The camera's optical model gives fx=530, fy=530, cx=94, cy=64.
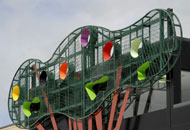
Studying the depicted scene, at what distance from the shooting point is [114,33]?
32531mm

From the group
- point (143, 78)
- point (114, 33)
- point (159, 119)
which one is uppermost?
point (114, 33)

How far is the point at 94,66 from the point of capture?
33781 mm

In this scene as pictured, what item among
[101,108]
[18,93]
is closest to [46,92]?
[18,93]

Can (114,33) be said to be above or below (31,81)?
above

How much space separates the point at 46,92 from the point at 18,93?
12.4ft

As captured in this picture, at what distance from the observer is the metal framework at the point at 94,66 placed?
93.2 ft

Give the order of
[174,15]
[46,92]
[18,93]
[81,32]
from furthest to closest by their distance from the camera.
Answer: [18,93]
[46,92]
[81,32]
[174,15]

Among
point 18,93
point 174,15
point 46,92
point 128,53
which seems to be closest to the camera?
point 174,15

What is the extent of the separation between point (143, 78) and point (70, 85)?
802 centimetres

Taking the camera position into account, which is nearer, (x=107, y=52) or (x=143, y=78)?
(x=143, y=78)

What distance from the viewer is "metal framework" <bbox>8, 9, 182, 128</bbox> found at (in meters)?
28.4

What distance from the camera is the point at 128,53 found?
30.8 m

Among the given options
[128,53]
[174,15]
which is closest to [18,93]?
[128,53]

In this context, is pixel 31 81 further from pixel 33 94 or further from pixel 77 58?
pixel 77 58
